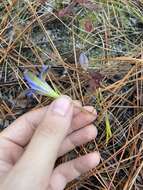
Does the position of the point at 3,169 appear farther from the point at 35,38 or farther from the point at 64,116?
the point at 35,38

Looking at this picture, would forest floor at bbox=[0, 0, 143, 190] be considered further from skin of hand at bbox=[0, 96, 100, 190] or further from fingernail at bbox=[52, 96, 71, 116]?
fingernail at bbox=[52, 96, 71, 116]

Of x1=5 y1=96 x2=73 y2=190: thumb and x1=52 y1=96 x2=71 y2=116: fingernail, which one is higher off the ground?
x1=52 y1=96 x2=71 y2=116: fingernail

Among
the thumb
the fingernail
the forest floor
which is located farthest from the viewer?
the forest floor

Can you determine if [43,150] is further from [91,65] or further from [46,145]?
[91,65]

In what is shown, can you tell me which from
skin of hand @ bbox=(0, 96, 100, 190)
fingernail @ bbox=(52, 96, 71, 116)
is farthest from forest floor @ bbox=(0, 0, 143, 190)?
fingernail @ bbox=(52, 96, 71, 116)

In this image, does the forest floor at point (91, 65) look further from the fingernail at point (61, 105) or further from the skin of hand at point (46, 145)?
the fingernail at point (61, 105)

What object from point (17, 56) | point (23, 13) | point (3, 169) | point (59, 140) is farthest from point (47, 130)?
point (23, 13)
